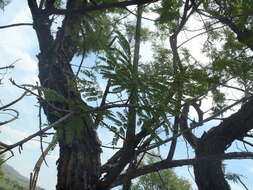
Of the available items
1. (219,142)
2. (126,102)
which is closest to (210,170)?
Answer: (219,142)

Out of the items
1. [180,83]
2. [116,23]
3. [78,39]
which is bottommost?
[180,83]

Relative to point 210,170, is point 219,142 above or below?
above

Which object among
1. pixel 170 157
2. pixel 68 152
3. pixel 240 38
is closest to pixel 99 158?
pixel 68 152

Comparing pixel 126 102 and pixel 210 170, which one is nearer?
pixel 126 102

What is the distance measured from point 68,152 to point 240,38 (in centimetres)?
243

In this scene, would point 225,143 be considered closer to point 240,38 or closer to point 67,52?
point 240,38

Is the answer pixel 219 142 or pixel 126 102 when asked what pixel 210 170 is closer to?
pixel 219 142

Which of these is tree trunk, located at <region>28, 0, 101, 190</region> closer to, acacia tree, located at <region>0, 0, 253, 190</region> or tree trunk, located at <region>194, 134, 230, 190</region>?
acacia tree, located at <region>0, 0, 253, 190</region>

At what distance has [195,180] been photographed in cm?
310

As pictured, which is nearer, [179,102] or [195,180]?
[179,102]

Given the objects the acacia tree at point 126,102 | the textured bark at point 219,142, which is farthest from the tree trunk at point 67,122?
the textured bark at point 219,142

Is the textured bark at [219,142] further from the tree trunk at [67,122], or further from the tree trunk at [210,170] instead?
the tree trunk at [67,122]

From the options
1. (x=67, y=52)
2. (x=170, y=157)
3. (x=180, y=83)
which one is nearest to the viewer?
(x=180, y=83)

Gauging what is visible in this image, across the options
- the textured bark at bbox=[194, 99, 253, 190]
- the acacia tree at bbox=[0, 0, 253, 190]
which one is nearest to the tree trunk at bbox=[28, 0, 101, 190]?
the acacia tree at bbox=[0, 0, 253, 190]
